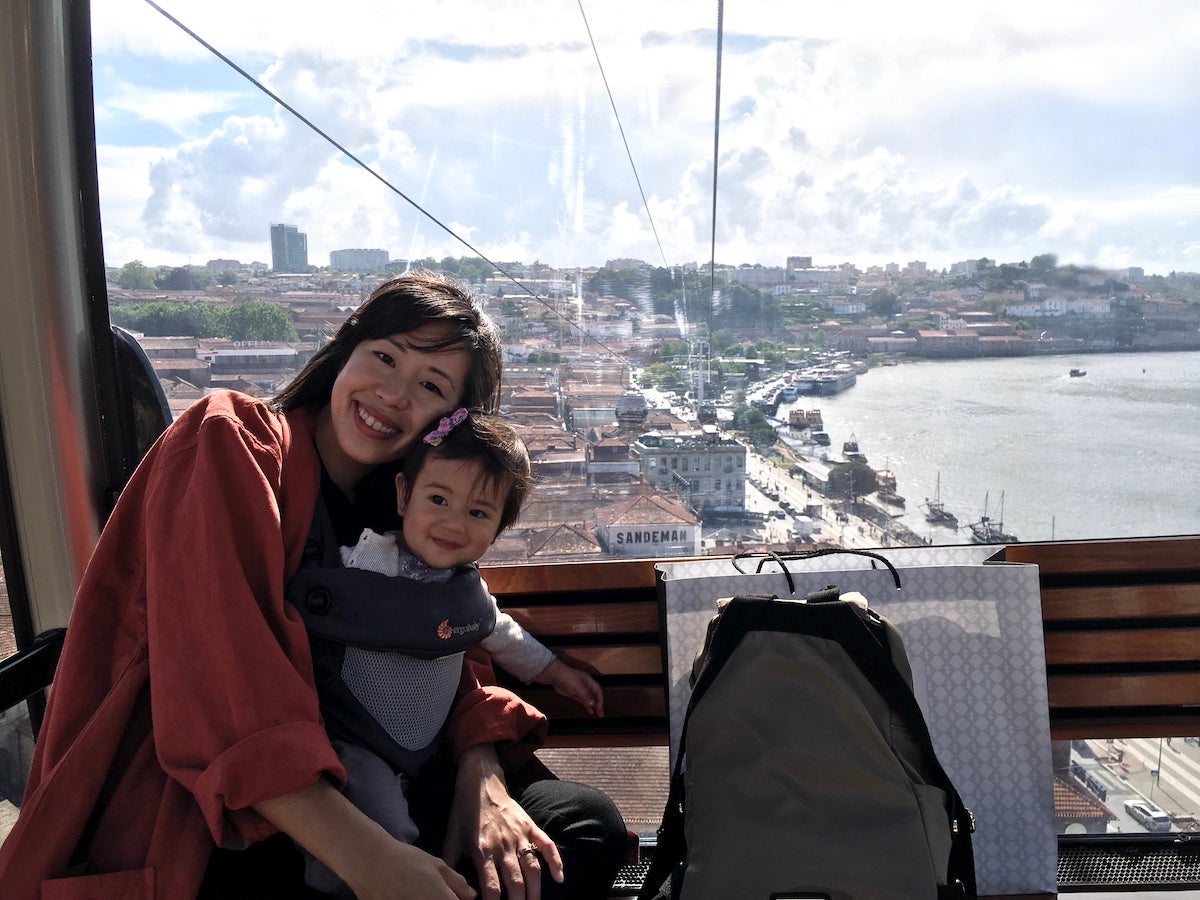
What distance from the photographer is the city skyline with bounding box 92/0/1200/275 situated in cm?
211

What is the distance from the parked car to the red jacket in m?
1.88

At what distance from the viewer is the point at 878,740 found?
1.56 metres

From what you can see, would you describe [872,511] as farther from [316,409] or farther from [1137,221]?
[316,409]

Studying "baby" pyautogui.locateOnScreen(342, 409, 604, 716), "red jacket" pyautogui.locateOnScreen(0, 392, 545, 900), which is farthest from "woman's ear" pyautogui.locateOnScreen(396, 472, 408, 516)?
"red jacket" pyautogui.locateOnScreen(0, 392, 545, 900)

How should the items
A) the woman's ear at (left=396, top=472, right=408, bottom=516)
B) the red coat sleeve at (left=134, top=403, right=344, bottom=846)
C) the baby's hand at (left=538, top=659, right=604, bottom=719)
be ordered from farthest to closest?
the baby's hand at (left=538, top=659, right=604, bottom=719)
the woman's ear at (left=396, top=472, right=408, bottom=516)
the red coat sleeve at (left=134, top=403, right=344, bottom=846)

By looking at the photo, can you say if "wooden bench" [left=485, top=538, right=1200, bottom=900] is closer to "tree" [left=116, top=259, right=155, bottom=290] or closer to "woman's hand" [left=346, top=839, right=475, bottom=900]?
"woman's hand" [left=346, top=839, right=475, bottom=900]

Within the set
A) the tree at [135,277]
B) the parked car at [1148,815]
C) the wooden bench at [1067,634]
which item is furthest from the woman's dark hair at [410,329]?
the parked car at [1148,815]

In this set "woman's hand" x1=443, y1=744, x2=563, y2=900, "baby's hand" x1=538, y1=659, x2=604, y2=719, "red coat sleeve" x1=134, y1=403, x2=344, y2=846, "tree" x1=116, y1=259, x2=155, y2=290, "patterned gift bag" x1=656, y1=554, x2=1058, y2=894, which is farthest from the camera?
"tree" x1=116, y1=259, x2=155, y2=290

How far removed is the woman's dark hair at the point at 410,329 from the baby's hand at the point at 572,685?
0.65 metres

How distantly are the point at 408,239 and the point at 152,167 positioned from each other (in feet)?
2.04

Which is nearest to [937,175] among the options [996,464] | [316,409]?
[996,464]

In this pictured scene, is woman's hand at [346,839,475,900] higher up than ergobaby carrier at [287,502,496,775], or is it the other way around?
ergobaby carrier at [287,502,496,775]

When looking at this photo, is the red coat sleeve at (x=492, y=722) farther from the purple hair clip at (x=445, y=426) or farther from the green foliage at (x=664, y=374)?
the green foliage at (x=664, y=374)

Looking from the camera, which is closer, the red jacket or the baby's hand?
the red jacket
